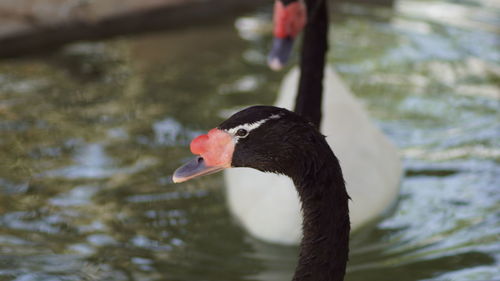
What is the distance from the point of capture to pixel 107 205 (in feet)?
17.6

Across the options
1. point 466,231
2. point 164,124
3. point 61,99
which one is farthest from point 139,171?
point 466,231

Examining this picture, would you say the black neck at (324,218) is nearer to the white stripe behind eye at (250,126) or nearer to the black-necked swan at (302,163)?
the black-necked swan at (302,163)

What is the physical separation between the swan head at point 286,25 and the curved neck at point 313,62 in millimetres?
76

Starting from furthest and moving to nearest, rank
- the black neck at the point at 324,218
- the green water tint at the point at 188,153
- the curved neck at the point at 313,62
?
the curved neck at the point at 313,62 < the green water tint at the point at 188,153 < the black neck at the point at 324,218

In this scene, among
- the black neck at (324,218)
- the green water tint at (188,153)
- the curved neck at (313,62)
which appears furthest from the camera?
the curved neck at (313,62)

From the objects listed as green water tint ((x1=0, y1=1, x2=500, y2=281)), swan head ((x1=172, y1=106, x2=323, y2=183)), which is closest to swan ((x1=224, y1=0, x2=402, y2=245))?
green water tint ((x1=0, y1=1, x2=500, y2=281))

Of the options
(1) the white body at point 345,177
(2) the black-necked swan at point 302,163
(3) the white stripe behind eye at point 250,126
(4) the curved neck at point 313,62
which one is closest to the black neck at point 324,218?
(2) the black-necked swan at point 302,163

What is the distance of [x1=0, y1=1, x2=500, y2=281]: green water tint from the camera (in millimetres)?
4816

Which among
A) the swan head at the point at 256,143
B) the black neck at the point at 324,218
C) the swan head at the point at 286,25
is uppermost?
the swan head at the point at 286,25

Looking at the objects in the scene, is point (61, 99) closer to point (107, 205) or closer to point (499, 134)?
point (107, 205)

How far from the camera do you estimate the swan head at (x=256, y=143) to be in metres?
3.12

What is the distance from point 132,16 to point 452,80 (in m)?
3.13

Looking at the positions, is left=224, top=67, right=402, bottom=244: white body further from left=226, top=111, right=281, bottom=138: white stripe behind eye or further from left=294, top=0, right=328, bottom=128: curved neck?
left=226, top=111, right=281, bottom=138: white stripe behind eye

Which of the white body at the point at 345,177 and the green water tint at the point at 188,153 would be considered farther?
the white body at the point at 345,177
